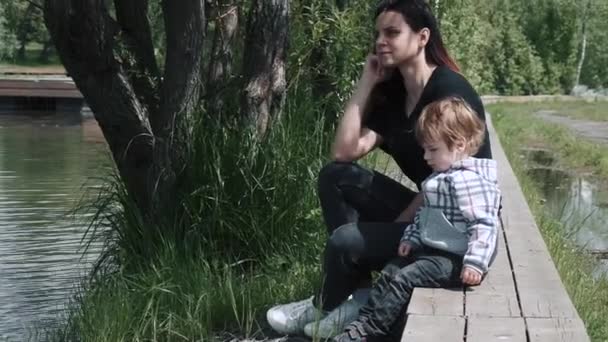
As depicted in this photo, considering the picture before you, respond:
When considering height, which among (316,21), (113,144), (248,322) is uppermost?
(316,21)

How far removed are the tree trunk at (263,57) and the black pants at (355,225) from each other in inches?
60.5

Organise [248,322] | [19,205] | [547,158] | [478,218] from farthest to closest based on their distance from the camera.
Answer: [547,158]
[19,205]
[248,322]
[478,218]

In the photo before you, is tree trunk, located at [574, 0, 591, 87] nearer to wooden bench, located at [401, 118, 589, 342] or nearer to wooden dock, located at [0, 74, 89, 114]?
wooden dock, located at [0, 74, 89, 114]

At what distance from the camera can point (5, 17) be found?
45.5 m

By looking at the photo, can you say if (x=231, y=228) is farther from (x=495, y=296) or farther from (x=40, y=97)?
(x=40, y=97)

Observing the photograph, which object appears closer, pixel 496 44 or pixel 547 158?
pixel 547 158

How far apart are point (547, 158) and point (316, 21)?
33.1 ft

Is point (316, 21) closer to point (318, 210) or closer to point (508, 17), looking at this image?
point (318, 210)

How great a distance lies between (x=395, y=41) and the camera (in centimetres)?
477

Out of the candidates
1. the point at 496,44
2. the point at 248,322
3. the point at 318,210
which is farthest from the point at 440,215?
the point at 496,44

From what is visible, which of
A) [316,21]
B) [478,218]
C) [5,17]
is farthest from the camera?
[5,17]

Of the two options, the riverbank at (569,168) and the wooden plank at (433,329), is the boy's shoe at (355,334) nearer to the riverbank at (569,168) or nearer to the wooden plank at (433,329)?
the wooden plank at (433,329)

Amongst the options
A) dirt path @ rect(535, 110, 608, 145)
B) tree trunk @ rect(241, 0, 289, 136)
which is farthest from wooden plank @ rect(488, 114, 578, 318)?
dirt path @ rect(535, 110, 608, 145)

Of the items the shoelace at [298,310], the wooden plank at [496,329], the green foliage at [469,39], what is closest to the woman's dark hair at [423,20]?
the shoelace at [298,310]
